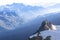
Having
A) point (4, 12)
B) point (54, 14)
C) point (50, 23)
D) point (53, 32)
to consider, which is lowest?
point (53, 32)

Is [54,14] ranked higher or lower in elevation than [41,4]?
lower

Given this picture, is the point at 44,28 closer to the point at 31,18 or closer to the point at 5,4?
the point at 31,18

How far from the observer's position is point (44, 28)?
436cm

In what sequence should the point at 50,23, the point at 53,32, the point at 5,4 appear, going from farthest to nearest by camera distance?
the point at 5,4 → the point at 50,23 → the point at 53,32

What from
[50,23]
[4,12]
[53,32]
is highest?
[4,12]

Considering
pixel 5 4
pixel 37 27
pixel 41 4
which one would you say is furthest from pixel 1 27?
pixel 41 4

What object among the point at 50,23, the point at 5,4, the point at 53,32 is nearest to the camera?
the point at 53,32

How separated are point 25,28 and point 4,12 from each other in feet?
2.34

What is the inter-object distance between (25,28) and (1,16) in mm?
730

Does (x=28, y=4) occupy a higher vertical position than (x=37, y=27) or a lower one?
higher

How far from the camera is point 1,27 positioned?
4785 millimetres

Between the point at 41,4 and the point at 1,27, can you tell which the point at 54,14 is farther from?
the point at 1,27

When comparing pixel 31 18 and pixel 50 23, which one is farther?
pixel 31 18

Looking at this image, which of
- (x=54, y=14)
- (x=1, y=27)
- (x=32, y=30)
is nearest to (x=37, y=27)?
(x=32, y=30)
